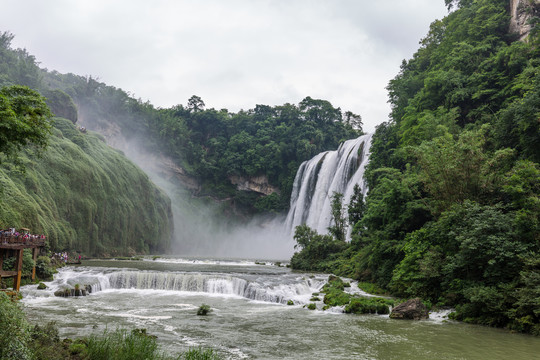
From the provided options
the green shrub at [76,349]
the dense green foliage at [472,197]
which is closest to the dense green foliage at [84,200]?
the green shrub at [76,349]

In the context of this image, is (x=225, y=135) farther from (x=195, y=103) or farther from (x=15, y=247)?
(x=15, y=247)

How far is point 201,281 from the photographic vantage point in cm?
2244

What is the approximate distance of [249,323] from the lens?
46.5 ft

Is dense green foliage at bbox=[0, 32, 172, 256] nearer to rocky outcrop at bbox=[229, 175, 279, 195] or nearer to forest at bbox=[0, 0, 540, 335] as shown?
forest at bbox=[0, 0, 540, 335]

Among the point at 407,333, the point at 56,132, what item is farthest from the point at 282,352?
the point at 56,132

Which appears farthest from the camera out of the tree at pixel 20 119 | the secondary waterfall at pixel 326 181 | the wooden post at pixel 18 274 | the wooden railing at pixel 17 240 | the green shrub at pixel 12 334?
the secondary waterfall at pixel 326 181

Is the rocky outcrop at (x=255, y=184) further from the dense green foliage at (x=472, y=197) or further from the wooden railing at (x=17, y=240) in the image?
the wooden railing at (x=17, y=240)

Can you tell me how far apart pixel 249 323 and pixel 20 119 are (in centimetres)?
1013

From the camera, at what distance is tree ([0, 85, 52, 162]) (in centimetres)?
881

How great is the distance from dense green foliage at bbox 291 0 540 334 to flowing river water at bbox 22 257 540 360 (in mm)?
1672

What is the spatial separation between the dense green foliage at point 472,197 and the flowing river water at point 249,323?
1.67m

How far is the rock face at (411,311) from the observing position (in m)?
14.9

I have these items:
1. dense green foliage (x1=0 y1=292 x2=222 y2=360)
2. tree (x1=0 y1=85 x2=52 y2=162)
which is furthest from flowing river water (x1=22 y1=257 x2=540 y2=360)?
tree (x1=0 y1=85 x2=52 y2=162)

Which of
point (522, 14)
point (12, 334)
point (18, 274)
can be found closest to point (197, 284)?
point (18, 274)
